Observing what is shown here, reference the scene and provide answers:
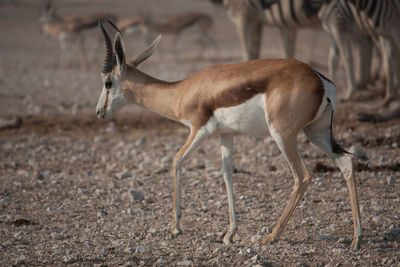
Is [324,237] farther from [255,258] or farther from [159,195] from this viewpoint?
[159,195]

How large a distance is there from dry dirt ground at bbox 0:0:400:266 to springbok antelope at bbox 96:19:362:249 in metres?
0.32

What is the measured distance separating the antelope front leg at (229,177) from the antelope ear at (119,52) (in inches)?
49.7

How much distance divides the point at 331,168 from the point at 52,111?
638cm

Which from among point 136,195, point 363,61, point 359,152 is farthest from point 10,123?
point 363,61

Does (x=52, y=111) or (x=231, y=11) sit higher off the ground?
(x=231, y=11)

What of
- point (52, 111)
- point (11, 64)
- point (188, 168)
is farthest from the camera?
point (11, 64)

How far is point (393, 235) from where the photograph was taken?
16.1 ft

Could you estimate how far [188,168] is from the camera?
7.46 meters

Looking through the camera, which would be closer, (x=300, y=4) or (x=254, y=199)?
(x=254, y=199)

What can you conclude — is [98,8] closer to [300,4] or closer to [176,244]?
[300,4]

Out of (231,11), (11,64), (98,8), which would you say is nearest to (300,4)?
(231,11)

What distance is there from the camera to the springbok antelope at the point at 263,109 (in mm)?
4625

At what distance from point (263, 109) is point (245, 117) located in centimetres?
18

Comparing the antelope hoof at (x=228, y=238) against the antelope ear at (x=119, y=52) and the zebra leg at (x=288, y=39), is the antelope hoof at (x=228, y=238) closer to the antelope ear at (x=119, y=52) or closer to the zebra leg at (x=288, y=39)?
the antelope ear at (x=119, y=52)
